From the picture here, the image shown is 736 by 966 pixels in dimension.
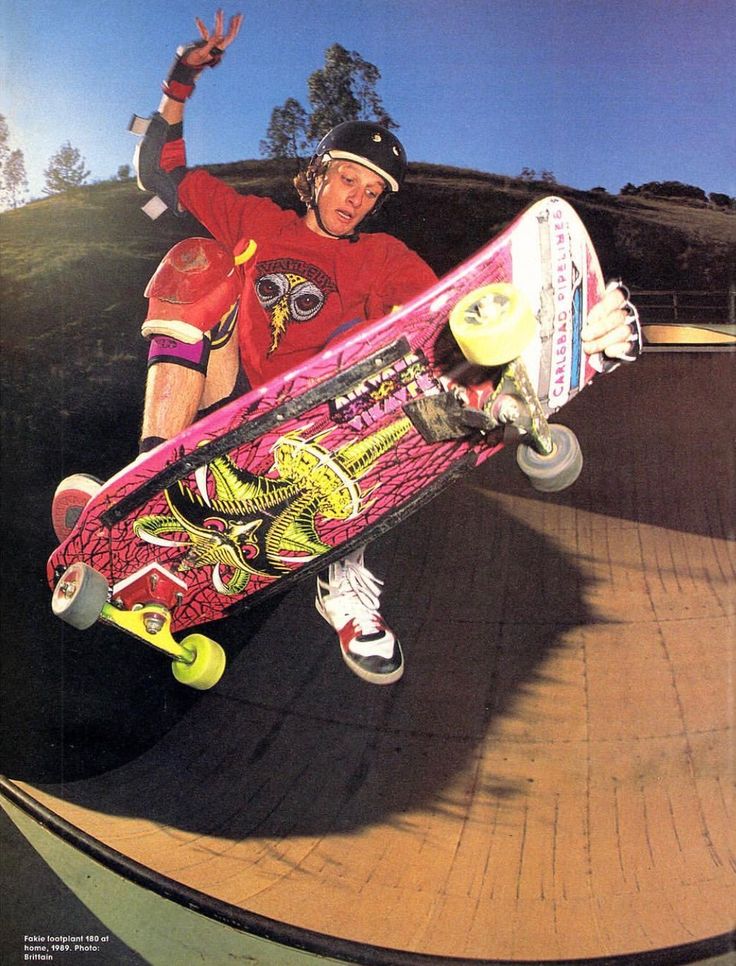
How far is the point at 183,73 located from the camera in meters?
2.50

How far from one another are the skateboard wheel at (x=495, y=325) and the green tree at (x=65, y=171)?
160 cm

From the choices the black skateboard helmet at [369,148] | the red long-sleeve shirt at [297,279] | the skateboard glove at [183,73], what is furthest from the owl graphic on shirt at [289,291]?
the skateboard glove at [183,73]

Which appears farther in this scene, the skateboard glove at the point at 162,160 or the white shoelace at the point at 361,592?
the white shoelace at the point at 361,592

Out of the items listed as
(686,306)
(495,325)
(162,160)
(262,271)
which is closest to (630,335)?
(686,306)

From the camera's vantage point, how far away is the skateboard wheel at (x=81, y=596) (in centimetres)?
255

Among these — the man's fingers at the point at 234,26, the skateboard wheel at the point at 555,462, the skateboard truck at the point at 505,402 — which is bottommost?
the skateboard wheel at the point at 555,462

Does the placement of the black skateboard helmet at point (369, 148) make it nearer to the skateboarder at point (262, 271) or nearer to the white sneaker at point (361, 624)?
the skateboarder at point (262, 271)

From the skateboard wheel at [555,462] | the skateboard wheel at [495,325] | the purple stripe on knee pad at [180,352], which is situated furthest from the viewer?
the purple stripe on knee pad at [180,352]

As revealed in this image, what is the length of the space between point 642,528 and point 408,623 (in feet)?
2.84

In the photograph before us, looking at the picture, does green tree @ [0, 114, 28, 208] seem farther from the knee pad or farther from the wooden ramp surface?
the wooden ramp surface

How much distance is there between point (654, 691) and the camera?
2.57 m

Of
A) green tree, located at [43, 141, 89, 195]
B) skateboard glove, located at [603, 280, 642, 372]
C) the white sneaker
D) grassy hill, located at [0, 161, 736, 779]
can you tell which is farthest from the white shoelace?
green tree, located at [43, 141, 89, 195]

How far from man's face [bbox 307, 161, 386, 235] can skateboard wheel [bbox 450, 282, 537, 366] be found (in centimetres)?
74

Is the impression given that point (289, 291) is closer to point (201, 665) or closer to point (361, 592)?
point (361, 592)
